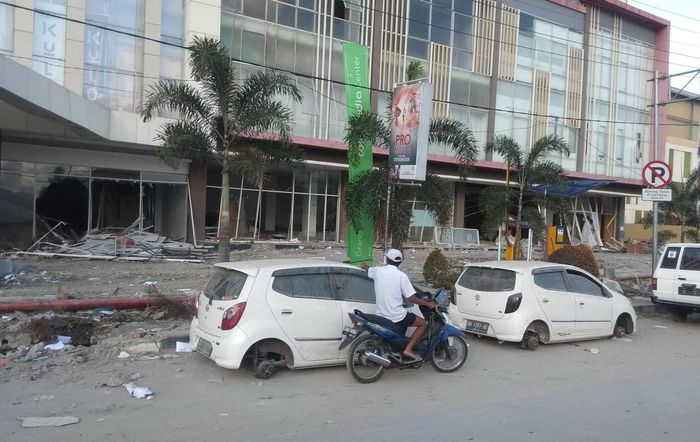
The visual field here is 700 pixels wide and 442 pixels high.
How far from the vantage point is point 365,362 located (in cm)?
687

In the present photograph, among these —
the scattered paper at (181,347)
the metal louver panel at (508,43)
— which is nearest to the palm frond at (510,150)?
the scattered paper at (181,347)

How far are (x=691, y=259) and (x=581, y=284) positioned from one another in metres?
3.67

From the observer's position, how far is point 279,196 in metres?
26.4

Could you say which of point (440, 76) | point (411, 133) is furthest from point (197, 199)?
point (440, 76)

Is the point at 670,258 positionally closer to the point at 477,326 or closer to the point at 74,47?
the point at 477,326

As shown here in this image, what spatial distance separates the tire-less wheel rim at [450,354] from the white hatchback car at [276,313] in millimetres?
1020

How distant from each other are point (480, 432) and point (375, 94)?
23657 millimetres

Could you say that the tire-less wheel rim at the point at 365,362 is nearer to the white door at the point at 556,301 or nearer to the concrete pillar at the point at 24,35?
the white door at the point at 556,301

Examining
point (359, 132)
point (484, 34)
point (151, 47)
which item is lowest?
point (359, 132)

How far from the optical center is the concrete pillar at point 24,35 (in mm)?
19594

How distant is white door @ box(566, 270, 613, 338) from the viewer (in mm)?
9523

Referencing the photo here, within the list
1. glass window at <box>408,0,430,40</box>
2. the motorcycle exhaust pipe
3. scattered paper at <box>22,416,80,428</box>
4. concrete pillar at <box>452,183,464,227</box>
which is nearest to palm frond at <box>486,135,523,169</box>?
the motorcycle exhaust pipe

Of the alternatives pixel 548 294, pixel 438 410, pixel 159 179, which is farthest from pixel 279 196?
pixel 438 410

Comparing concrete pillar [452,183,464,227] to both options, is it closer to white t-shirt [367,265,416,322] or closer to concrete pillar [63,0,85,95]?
concrete pillar [63,0,85,95]
